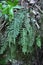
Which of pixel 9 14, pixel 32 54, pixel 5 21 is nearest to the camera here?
pixel 9 14

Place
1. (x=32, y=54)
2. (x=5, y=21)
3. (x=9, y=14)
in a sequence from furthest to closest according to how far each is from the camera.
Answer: (x=32, y=54), (x=5, y=21), (x=9, y=14)

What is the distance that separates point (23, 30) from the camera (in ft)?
6.06

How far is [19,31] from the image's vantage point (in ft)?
6.16

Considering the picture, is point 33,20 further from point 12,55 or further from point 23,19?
point 12,55

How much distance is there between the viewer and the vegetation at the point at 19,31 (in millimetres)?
1835

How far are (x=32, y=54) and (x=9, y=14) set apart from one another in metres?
0.60

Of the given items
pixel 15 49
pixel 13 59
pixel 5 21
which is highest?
pixel 5 21

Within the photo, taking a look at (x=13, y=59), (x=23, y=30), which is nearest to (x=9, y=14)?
(x=23, y=30)

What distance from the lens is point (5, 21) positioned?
1.94m

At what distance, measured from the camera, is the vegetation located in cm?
184

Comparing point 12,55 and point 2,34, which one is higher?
point 2,34

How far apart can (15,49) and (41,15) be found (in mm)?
498

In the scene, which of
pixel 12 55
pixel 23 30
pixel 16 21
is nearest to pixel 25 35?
pixel 23 30

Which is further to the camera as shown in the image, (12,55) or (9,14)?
(12,55)
